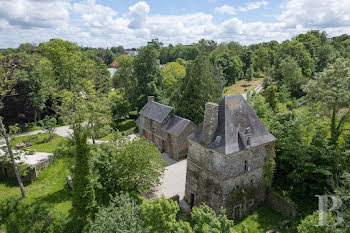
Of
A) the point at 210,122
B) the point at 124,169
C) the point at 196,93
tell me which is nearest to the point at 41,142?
the point at 124,169

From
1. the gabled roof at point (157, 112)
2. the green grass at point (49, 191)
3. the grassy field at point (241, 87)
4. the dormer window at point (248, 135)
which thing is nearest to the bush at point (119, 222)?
the green grass at point (49, 191)

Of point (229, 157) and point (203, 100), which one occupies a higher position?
point (203, 100)

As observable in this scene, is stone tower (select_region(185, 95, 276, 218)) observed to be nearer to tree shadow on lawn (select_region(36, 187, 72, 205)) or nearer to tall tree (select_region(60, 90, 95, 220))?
tall tree (select_region(60, 90, 95, 220))

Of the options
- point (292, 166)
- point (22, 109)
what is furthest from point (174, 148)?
point (22, 109)

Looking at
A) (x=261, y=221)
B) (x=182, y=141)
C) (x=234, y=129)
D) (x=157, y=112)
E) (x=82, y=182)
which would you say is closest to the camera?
(x=82, y=182)

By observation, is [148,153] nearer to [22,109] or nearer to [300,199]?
[300,199]

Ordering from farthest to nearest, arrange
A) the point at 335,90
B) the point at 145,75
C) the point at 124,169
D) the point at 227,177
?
the point at 145,75
the point at 335,90
the point at 124,169
the point at 227,177

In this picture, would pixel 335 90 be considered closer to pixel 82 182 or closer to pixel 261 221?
pixel 261 221
